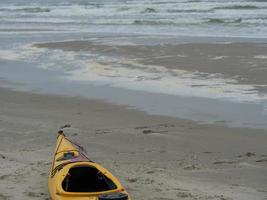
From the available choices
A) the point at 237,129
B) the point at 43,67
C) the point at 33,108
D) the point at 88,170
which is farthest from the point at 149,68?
the point at 88,170

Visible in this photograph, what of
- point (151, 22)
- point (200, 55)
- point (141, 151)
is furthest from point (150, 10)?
point (141, 151)

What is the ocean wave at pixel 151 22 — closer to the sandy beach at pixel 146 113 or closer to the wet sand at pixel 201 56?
the sandy beach at pixel 146 113

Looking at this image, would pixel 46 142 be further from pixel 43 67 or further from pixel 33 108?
pixel 43 67

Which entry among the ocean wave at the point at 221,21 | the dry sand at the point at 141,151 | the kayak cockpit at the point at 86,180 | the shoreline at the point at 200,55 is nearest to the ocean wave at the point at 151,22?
the ocean wave at the point at 221,21

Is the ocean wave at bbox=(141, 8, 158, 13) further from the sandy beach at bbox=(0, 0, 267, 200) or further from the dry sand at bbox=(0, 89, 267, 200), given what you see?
the dry sand at bbox=(0, 89, 267, 200)

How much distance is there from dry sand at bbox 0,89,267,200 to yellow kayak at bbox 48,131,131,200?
33 centimetres

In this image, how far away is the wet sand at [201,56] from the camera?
12789 millimetres

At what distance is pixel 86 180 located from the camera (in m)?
5.54

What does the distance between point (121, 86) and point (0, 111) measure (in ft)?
9.33

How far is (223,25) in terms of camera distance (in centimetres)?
2730

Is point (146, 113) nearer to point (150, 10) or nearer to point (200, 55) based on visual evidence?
point (200, 55)

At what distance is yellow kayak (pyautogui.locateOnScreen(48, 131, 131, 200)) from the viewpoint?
16.5 ft

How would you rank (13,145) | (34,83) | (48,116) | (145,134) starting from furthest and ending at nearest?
1. (34,83)
2. (48,116)
3. (145,134)
4. (13,145)

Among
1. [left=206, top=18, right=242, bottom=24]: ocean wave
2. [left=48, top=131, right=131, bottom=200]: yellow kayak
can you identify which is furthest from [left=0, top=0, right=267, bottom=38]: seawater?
[left=48, top=131, right=131, bottom=200]: yellow kayak
